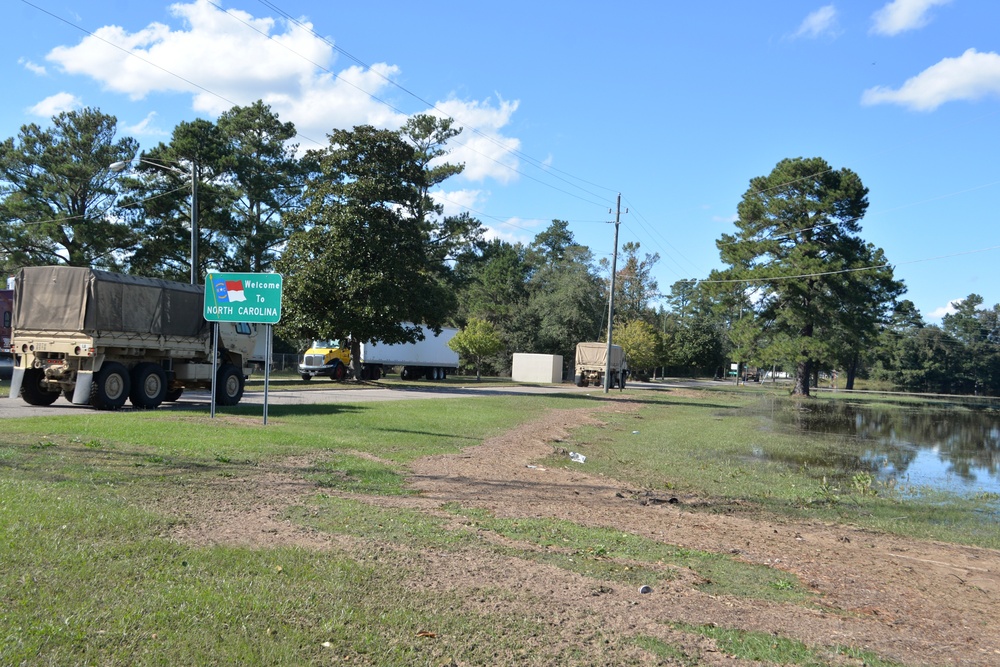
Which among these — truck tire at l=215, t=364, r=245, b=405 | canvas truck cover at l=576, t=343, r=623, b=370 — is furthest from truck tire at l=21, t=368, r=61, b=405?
canvas truck cover at l=576, t=343, r=623, b=370

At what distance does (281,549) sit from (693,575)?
3751 mm

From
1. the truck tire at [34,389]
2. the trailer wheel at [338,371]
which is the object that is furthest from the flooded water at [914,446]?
the trailer wheel at [338,371]

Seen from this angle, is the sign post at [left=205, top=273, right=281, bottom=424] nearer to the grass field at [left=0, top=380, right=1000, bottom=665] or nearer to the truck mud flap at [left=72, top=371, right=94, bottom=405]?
the grass field at [left=0, top=380, right=1000, bottom=665]

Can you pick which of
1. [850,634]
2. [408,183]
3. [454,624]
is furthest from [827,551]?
[408,183]

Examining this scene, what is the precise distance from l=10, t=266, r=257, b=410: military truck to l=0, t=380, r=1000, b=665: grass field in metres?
2.13

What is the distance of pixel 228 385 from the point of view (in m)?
20.5

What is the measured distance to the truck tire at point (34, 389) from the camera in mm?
17609

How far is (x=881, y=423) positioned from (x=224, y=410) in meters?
28.9

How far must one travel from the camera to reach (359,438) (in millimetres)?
14984

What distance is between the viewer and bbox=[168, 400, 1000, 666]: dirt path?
5641 mm

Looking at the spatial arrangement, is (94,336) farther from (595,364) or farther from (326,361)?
(595,364)

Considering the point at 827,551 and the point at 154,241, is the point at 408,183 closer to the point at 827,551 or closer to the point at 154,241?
the point at 154,241

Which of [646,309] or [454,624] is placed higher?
[646,309]

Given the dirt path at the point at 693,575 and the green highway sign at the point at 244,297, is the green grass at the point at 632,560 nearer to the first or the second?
the dirt path at the point at 693,575
